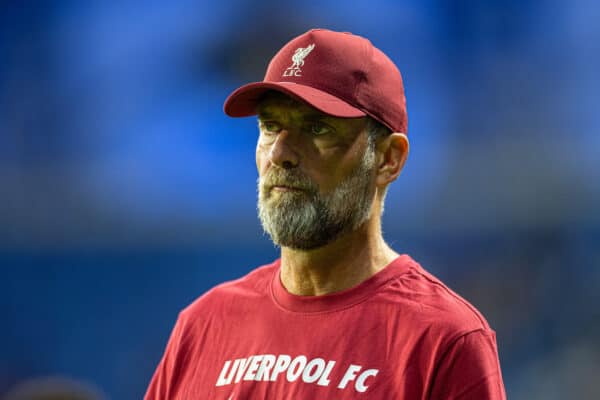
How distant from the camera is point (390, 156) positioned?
7.54ft

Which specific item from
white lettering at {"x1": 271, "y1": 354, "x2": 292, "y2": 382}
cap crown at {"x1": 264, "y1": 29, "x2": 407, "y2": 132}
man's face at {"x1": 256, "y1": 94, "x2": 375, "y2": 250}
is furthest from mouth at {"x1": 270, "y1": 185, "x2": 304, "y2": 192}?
white lettering at {"x1": 271, "y1": 354, "x2": 292, "y2": 382}

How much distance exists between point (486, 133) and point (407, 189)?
0.68 metres

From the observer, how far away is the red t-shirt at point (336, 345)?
6.48 ft

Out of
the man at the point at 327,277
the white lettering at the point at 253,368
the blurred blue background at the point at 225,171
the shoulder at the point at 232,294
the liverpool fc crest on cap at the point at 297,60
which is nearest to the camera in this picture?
the man at the point at 327,277

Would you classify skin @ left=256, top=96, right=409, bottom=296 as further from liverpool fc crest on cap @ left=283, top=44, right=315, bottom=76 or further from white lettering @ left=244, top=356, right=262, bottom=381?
white lettering @ left=244, top=356, right=262, bottom=381

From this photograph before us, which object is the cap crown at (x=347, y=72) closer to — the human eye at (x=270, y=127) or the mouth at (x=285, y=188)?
the human eye at (x=270, y=127)

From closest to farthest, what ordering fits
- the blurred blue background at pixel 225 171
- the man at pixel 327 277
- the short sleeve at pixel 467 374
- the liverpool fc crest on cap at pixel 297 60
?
the short sleeve at pixel 467 374 → the man at pixel 327 277 → the liverpool fc crest on cap at pixel 297 60 → the blurred blue background at pixel 225 171

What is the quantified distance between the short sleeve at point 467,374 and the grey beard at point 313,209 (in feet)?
1.32

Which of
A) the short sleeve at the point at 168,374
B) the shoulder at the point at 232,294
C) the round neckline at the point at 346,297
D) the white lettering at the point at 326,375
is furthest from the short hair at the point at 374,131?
the short sleeve at the point at 168,374

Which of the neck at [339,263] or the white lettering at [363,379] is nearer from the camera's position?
the white lettering at [363,379]

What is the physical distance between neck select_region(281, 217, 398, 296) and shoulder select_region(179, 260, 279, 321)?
0.14m

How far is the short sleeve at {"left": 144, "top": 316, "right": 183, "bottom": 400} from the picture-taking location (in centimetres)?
233

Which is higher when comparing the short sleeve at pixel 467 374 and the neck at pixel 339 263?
the neck at pixel 339 263

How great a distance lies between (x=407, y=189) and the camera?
6.12 metres
